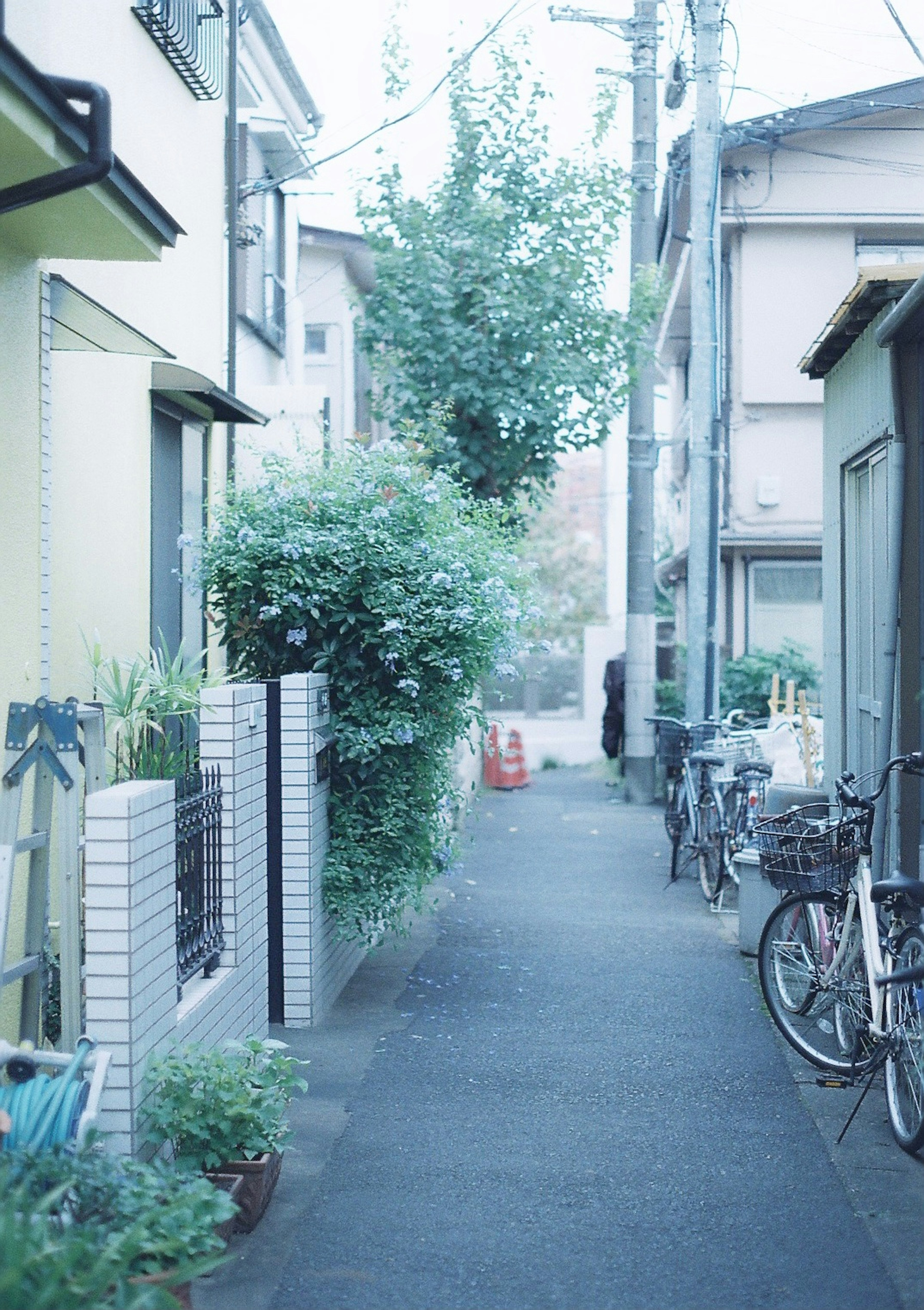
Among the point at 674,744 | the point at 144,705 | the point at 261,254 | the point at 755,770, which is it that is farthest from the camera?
the point at 261,254

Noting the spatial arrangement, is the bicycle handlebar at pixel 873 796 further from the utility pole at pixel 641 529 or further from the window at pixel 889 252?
the window at pixel 889 252

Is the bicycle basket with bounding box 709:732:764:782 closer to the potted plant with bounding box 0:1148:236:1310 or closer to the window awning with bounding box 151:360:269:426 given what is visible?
the window awning with bounding box 151:360:269:426

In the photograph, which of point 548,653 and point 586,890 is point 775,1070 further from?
point 586,890

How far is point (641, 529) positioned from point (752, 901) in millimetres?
9917

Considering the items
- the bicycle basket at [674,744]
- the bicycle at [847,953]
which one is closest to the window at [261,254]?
the bicycle basket at [674,744]

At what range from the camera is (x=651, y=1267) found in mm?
4242

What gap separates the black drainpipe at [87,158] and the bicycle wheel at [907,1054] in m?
3.84

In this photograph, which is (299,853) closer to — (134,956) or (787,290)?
(134,956)

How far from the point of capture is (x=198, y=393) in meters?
8.82

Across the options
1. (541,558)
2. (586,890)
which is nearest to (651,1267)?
(586,890)

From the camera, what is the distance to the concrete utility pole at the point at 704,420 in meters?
13.2

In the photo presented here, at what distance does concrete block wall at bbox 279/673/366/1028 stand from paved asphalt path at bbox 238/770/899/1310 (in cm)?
48

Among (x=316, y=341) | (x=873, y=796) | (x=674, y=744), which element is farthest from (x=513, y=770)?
(x=873, y=796)

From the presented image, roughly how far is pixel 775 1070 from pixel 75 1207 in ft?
12.4
